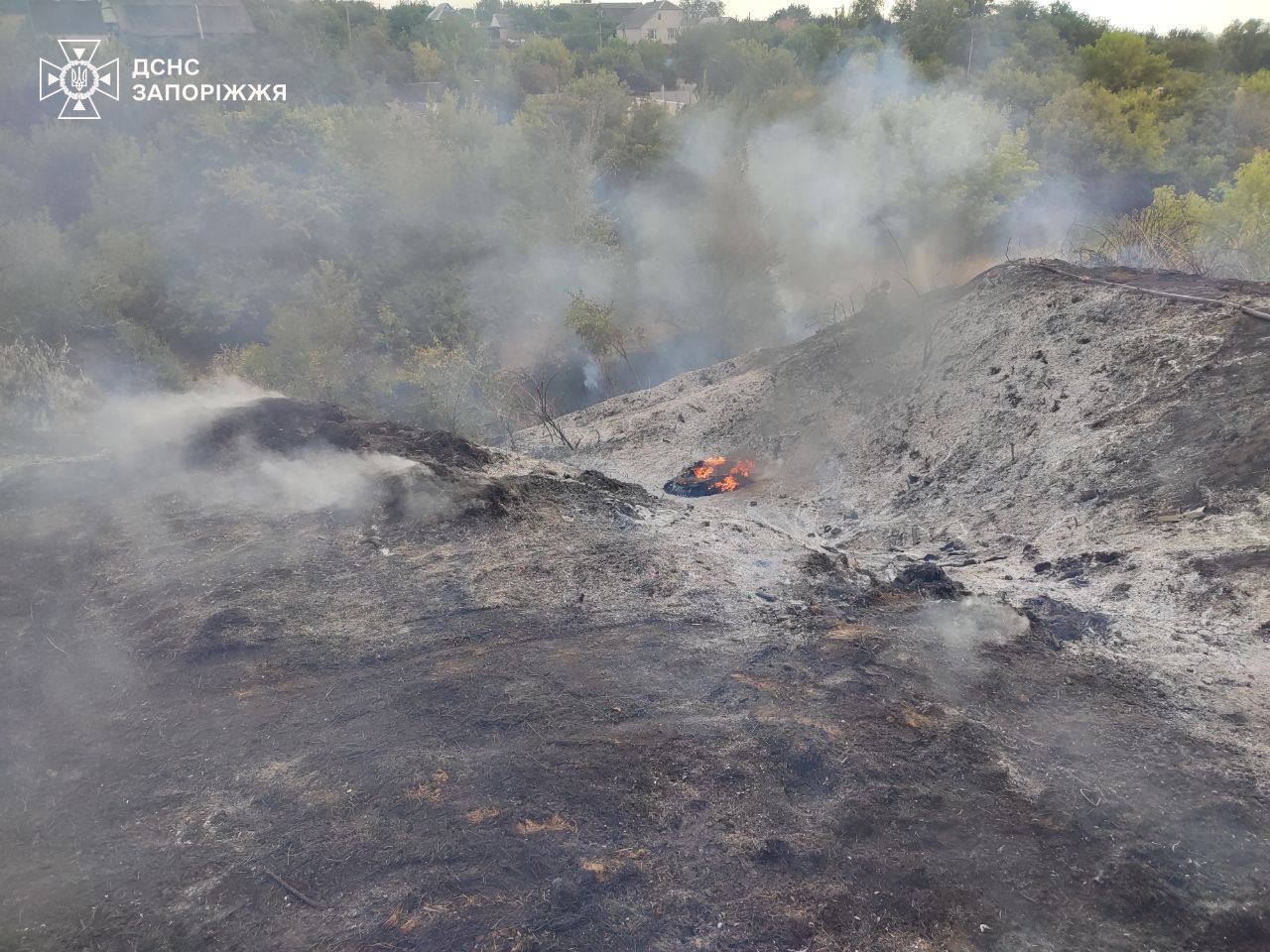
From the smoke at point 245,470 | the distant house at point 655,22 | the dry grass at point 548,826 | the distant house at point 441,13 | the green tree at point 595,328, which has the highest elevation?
the distant house at point 655,22

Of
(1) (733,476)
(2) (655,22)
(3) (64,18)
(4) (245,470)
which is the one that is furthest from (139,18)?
(2) (655,22)

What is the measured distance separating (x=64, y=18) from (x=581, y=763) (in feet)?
120

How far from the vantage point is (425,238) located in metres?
28.2

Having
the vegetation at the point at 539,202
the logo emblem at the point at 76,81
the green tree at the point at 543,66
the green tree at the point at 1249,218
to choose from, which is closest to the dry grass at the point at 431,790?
the vegetation at the point at 539,202

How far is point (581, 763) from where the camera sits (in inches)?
205

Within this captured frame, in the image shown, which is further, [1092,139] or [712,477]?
[1092,139]

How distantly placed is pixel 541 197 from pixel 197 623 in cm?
2611

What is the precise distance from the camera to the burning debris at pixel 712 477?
1307cm

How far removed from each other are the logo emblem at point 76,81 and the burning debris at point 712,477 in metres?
27.7

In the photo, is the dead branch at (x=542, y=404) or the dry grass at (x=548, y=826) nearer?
the dry grass at (x=548, y=826)

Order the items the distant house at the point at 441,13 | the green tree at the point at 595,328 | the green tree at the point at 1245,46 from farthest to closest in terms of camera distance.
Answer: the distant house at the point at 441,13
the green tree at the point at 1245,46
the green tree at the point at 595,328

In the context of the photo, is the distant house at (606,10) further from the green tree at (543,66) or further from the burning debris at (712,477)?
the burning debris at (712,477)

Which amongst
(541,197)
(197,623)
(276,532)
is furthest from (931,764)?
(541,197)

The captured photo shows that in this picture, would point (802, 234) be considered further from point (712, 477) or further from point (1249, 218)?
point (712, 477)
